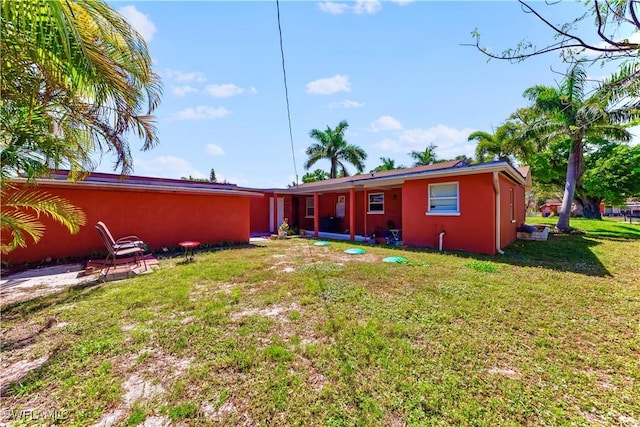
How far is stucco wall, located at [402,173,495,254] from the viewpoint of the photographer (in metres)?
8.28

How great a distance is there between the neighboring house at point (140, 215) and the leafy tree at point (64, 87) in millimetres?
2094

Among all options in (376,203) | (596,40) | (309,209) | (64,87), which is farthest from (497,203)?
(309,209)

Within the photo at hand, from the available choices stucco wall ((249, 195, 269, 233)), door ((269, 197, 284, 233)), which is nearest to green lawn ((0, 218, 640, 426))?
stucco wall ((249, 195, 269, 233))

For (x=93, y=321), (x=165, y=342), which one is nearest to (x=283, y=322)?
(x=165, y=342)

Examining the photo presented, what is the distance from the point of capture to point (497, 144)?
21.0 m

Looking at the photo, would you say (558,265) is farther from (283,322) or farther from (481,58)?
(283,322)

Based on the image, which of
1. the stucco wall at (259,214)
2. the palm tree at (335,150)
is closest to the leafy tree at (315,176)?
the palm tree at (335,150)

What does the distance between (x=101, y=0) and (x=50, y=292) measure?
5159 mm

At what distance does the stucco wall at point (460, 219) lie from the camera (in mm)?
8281

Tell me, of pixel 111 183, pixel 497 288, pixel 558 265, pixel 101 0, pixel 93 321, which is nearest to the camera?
pixel 101 0

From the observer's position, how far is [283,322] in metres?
3.69

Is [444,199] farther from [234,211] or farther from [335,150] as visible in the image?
[335,150]

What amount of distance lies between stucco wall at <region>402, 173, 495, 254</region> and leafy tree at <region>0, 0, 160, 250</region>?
8.66 metres

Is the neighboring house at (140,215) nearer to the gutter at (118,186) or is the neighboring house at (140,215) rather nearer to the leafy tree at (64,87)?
the gutter at (118,186)
